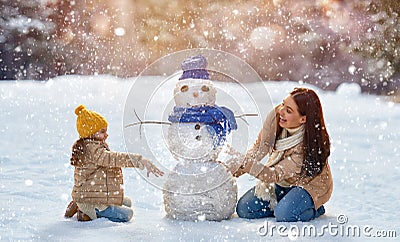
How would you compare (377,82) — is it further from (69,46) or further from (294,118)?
(294,118)

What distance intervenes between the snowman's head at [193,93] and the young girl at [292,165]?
443 mm

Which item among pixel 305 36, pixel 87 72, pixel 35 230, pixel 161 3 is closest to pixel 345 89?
pixel 305 36

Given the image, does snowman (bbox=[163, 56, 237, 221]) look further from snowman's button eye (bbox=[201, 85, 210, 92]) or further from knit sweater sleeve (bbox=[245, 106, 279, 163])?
knit sweater sleeve (bbox=[245, 106, 279, 163])

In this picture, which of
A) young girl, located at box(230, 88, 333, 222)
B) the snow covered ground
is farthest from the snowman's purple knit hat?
young girl, located at box(230, 88, 333, 222)

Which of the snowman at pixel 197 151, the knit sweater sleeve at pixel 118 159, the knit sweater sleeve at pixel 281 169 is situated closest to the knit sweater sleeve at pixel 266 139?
the knit sweater sleeve at pixel 281 169

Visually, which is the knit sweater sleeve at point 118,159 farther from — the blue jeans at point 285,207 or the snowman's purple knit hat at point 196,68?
the blue jeans at point 285,207

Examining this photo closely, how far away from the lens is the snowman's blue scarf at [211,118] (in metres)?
3.38

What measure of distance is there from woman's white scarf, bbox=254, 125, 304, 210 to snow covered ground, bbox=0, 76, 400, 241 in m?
0.15

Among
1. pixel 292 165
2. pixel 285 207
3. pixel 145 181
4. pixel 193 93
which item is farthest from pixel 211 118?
pixel 145 181

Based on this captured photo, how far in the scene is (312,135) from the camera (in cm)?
352

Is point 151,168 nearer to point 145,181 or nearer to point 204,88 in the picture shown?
point 204,88

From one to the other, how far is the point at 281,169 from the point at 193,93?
28.2 inches

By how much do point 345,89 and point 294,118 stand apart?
10.3m

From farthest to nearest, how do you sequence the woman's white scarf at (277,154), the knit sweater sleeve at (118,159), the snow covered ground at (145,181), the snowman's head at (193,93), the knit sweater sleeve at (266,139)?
the knit sweater sleeve at (266,139), the woman's white scarf at (277,154), the snowman's head at (193,93), the knit sweater sleeve at (118,159), the snow covered ground at (145,181)
